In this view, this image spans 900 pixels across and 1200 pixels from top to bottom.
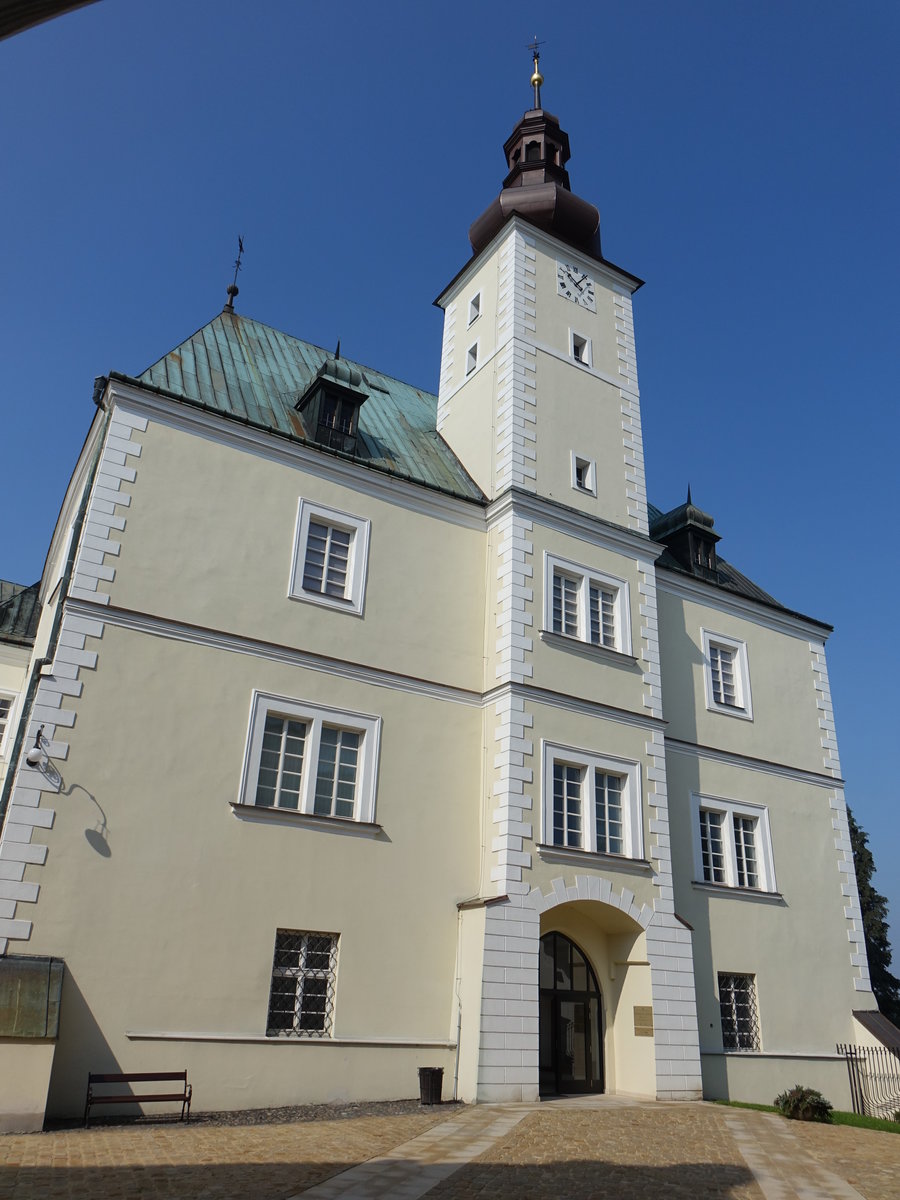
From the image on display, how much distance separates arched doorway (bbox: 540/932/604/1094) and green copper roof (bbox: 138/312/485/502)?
8.61 metres

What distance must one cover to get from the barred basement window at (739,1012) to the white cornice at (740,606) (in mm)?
7901

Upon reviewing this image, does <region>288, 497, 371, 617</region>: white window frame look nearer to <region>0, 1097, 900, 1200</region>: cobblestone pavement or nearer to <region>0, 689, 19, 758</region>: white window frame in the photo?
<region>0, 689, 19, 758</region>: white window frame

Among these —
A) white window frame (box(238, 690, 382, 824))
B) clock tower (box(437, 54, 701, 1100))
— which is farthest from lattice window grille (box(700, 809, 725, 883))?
white window frame (box(238, 690, 382, 824))

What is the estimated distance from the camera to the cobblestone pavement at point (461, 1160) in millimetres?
7785

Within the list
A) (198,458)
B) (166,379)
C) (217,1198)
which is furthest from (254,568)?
(217,1198)

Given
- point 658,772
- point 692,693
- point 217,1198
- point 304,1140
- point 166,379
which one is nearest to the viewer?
point 217,1198

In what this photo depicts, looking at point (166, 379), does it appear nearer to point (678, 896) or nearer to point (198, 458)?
point (198, 458)

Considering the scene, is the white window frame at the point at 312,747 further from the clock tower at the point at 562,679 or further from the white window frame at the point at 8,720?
the white window frame at the point at 8,720

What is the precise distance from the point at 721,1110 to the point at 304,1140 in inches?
275

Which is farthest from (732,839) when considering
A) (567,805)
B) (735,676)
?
(567,805)

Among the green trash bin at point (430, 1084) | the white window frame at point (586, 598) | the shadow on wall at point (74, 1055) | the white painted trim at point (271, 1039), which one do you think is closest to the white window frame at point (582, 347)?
the white window frame at point (586, 598)

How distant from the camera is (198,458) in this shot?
15.3m

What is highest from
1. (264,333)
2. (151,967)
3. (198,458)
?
(264,333)

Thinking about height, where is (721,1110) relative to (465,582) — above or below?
below
